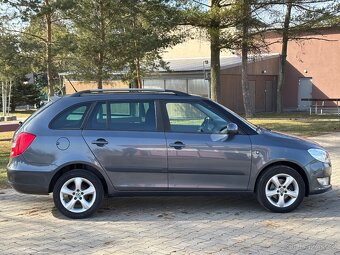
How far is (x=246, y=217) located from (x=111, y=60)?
49.8 ft

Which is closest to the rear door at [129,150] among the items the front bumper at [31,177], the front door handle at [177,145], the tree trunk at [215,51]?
the front door handle at [177,145]

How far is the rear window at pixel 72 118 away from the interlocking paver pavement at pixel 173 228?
48.1 inches

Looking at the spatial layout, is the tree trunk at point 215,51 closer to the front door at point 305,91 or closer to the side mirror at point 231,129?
the side mirror at point 231,129

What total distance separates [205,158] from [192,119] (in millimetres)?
597

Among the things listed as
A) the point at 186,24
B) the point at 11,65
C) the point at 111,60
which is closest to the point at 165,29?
the point at 186,24

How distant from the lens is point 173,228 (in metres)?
5.82

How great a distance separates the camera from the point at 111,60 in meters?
20.5

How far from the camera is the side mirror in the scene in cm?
627

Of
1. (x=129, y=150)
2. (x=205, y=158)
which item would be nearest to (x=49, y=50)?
(x=129, y=150)

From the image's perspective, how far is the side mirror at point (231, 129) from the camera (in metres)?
6.27

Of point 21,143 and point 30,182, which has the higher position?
point 21,143

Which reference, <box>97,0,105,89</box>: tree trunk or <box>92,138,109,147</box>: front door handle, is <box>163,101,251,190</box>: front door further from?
<box>97,0,105,89</box>: tree trunk

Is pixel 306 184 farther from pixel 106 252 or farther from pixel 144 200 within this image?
pixel 106 252

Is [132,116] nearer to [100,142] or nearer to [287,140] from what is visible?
[100,142]
